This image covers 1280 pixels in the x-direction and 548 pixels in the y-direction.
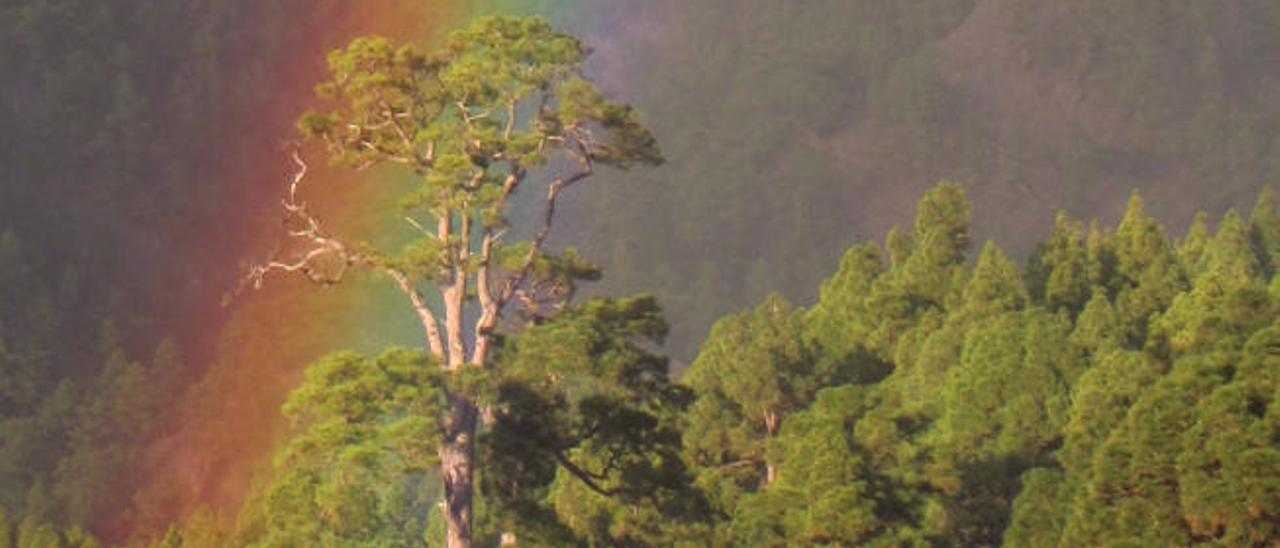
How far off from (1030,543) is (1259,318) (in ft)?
20.4

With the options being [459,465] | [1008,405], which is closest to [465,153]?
[459,465]

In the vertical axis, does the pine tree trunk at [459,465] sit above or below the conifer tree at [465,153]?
below

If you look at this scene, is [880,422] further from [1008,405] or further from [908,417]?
[1008,405]

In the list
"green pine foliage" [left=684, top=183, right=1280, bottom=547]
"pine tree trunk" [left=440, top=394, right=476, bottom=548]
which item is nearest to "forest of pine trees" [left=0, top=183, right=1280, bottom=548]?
"green pine foliage" [left=684, top=183, right=1280, bottom=547]

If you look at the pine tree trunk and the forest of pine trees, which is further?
the pine tree trunk

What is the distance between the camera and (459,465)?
1911 inches

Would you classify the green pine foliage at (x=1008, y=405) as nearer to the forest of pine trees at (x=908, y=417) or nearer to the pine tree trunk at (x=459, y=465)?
the forest of pine trees at (x=908, y=417)

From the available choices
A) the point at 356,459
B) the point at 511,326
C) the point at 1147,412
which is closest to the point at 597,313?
the point at 511,326

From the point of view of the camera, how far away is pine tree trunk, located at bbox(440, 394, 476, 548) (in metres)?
48.5

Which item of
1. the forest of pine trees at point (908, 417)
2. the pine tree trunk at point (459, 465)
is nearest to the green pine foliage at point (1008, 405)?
the forest of pine trees at point (908, 417)

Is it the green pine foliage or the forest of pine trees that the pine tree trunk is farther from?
the green pine foliage

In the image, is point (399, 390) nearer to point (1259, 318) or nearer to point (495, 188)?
point (495, 188)

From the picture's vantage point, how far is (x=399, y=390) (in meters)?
47.5

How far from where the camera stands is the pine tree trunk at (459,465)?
4850 cm
